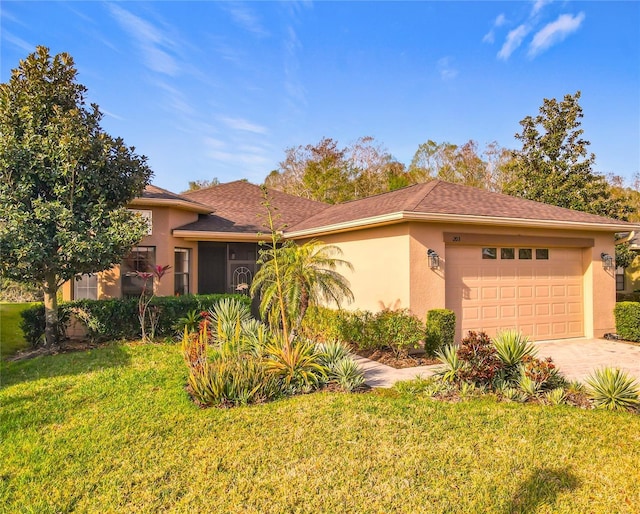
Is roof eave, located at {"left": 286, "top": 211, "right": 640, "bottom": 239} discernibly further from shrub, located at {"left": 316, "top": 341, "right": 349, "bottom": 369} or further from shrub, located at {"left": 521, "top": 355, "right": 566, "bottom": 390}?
shrub, located at {"left": 521, "top": 355, "right": 566, "bottom": 390}

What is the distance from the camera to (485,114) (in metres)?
20.0

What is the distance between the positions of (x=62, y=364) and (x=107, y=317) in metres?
1.90

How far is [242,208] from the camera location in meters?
16.3

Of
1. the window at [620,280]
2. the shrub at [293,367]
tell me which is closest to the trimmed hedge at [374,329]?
the shrub at [293,367]

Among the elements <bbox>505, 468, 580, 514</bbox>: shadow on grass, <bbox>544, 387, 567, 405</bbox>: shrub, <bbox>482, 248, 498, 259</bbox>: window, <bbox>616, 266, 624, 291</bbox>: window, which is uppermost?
<bbox>482, 248, 498, 259</bbox>: window

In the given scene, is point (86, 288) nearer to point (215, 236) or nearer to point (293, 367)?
point (215, 236)

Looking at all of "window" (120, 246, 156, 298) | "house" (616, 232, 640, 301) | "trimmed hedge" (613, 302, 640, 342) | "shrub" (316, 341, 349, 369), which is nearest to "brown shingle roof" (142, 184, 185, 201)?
"window" (120, 246, 156, 298)

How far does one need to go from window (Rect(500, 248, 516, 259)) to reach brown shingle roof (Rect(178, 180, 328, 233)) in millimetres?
6764

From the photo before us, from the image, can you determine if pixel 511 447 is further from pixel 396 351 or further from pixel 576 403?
pixel 396 351

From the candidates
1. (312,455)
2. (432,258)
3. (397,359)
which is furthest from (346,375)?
(432,258)

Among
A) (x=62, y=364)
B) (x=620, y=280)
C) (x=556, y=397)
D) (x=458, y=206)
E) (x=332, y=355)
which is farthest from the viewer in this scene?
(x=620, y=280)

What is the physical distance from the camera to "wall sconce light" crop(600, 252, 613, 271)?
1166 centimetres

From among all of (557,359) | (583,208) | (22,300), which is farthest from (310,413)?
(22,300)

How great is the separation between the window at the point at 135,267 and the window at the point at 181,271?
0.79 metres
